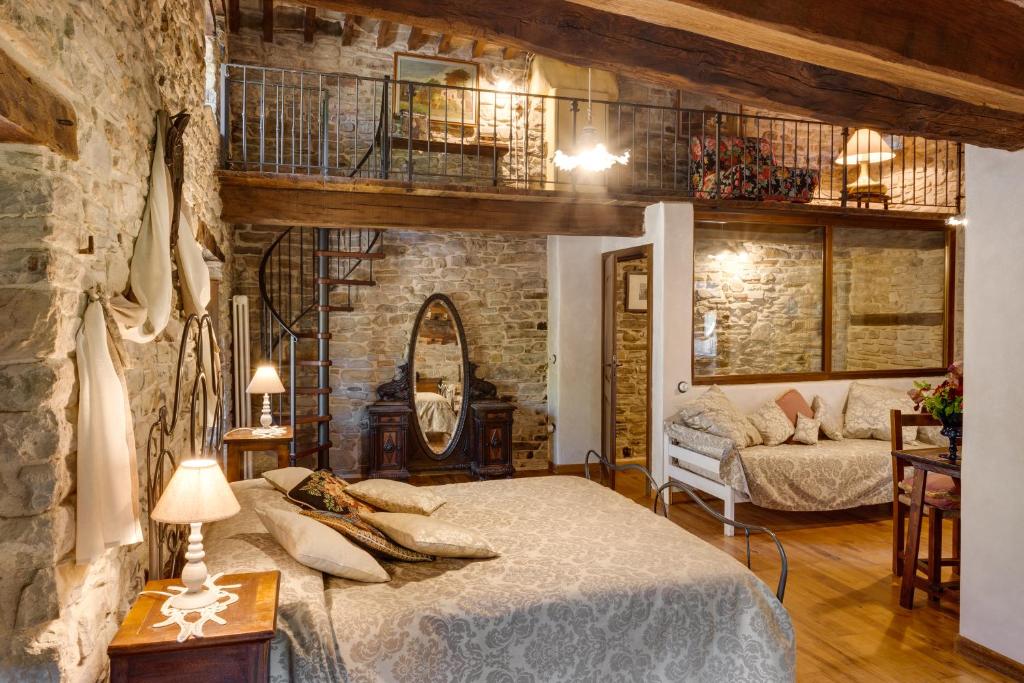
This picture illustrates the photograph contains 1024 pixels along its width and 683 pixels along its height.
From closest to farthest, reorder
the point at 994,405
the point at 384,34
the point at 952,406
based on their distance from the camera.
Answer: the point at 994,405 < the point at 952,406 < the point at 384,34

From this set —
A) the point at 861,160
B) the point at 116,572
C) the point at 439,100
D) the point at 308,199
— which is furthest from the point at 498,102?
the point at 116,572

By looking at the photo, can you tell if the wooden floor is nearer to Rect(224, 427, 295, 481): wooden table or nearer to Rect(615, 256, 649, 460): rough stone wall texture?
Rect(615, 256, 649, 460): rough stone wall texture

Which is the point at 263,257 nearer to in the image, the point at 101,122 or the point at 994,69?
the point at 101,122

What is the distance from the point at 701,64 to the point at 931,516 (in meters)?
3.02

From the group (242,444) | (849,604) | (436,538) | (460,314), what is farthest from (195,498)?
(460,314)

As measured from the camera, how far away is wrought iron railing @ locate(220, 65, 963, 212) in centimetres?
662

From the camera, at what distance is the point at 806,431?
229 inches

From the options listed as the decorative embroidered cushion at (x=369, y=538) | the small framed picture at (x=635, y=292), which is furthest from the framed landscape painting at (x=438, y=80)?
the decorative embroidered cushion at (x=369, y=538)

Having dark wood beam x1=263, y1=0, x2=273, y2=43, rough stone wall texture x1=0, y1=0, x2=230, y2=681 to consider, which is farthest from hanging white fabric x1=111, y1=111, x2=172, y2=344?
dark wood beam x1=263, y1=0, x2=273, y2=43

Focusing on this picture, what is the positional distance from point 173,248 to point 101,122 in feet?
2.68

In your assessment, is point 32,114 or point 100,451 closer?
point 32,114

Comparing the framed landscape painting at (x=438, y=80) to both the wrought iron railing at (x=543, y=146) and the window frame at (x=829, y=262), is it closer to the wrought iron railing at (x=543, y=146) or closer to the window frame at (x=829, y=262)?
the wrought iron railing at (x=543, y=146)

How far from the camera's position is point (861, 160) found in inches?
285

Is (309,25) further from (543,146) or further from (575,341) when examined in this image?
(575,341)
